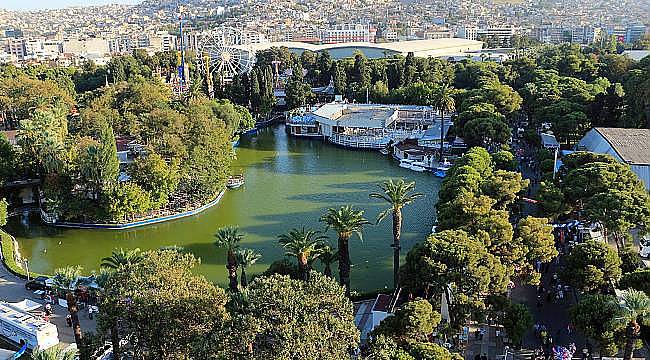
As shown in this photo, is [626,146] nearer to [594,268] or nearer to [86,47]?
[594,268]

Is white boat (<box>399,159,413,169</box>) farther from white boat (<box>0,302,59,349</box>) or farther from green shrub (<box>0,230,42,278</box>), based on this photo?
white boat (<box>0,302,59,349</box>)

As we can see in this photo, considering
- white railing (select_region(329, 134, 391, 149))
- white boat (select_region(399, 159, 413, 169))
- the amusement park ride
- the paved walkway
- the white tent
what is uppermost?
the amusement park ride

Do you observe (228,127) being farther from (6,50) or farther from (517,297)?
(6,50)

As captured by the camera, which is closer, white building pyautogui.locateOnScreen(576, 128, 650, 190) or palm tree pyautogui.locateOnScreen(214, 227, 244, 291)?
palm tree pyautogui.locateOnScreen(214, 227, 244, 291)

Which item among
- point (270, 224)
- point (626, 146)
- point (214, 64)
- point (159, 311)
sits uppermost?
point (214, 64)

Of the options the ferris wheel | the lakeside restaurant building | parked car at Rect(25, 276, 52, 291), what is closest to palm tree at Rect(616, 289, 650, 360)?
parked car at Rect(25, 276, 52, 291)

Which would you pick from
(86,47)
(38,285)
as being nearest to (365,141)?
(38,285)

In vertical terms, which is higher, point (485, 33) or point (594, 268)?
point (485, 33)

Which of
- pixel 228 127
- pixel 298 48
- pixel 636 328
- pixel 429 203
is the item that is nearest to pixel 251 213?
pixel 429 203
